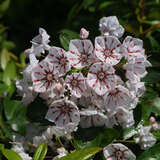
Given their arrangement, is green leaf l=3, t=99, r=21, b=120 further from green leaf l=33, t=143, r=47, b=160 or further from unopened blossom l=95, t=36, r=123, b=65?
unopened blossom l=95, t=36, r=123, b=65

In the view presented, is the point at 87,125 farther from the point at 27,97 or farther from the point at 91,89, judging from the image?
the point at 27,97

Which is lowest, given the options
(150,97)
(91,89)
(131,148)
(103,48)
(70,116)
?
(131,148)

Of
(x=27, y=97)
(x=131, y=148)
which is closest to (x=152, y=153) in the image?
(x=131, y=148)

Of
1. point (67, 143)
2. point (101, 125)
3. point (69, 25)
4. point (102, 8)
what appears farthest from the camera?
point (69, 25)

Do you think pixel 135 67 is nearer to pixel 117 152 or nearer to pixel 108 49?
pixel 108 49

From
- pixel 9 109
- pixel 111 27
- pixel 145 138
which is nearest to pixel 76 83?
pixel 111 27

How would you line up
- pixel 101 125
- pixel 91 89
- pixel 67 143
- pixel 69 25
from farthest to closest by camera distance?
pixel 69 25 < pixel 67 143 < pixel 101 125 < pixel 91 89
